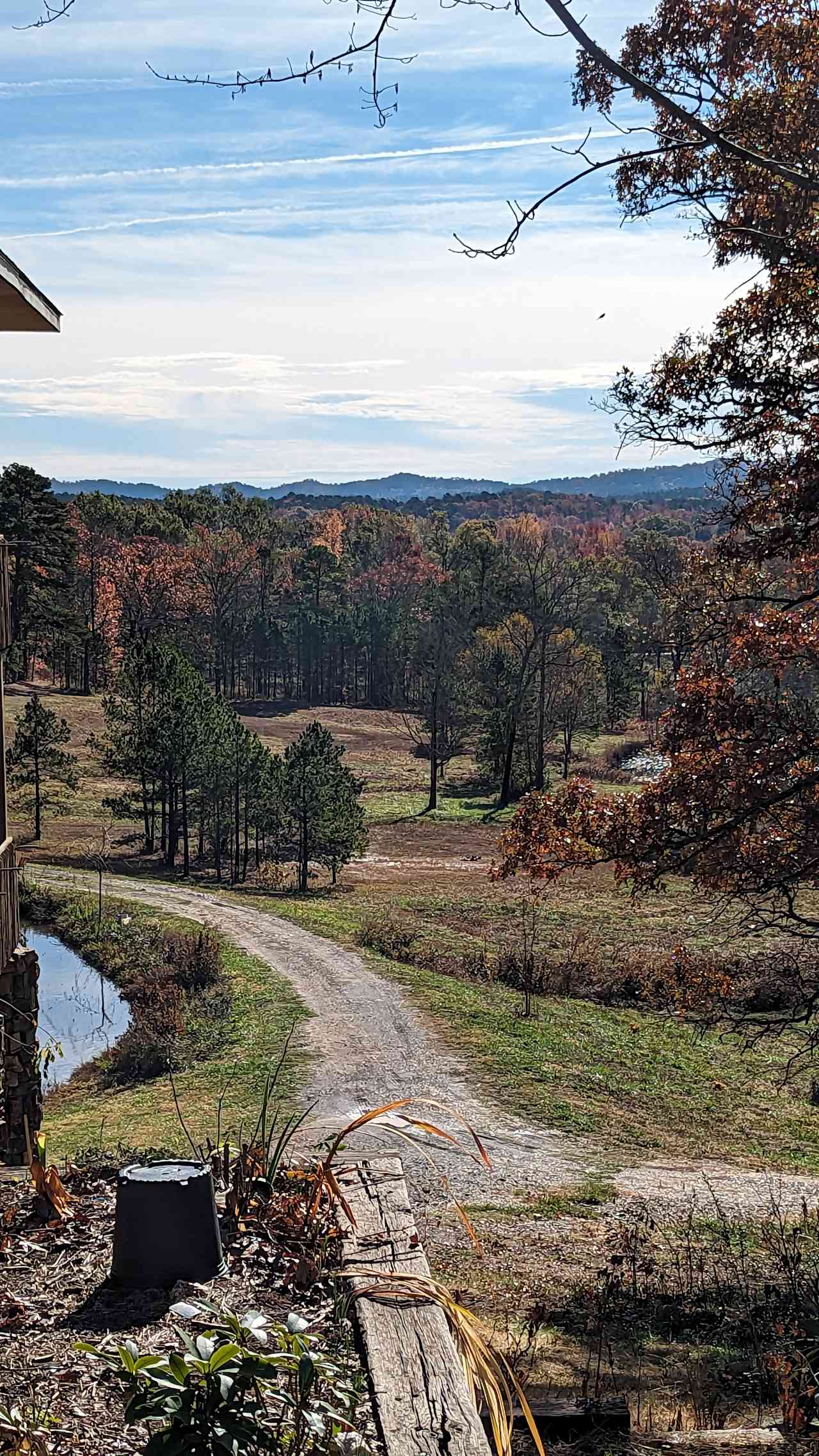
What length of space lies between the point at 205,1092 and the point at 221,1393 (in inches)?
485

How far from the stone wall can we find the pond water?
31.9 feet

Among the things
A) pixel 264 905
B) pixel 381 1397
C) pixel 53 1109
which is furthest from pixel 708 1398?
pixel 264 905

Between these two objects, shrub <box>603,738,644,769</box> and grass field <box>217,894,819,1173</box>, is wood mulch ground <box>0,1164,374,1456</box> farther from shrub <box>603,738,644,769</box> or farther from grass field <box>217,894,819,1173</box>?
shrub <box>603,738,644,769</box>

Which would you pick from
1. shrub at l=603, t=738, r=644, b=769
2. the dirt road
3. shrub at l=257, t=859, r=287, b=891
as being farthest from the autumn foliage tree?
shrub at l=603, t=738, r=644, b=769

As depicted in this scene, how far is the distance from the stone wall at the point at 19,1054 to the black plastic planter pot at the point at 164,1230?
10.9 feet

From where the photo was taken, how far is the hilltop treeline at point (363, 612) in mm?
44781

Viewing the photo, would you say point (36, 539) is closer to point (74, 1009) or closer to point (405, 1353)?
point (74, 1009)

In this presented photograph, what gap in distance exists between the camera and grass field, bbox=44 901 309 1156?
12.1 m

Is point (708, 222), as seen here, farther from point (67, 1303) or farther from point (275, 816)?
point (275, 816)

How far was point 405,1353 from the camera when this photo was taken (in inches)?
126

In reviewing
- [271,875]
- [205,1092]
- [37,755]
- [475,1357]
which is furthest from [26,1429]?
[37,755]

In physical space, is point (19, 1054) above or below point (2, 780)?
below

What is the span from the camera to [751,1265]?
8.12 meters

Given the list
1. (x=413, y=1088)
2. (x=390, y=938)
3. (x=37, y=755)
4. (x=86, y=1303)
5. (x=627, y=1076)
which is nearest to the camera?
(x=86, y=1303)
